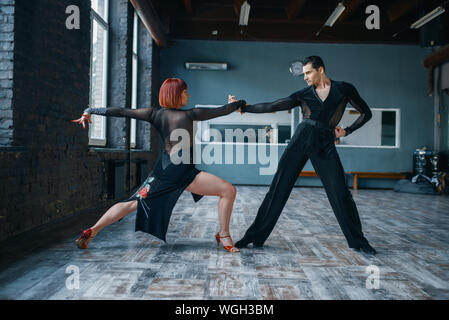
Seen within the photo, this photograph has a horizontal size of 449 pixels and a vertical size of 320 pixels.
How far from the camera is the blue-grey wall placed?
31.7 feet

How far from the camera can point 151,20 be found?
7379 millimetres

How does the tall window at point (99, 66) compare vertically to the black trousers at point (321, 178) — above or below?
above

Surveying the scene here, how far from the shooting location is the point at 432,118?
31.8 feet

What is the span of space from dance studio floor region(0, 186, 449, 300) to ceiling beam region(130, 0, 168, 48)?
13.7 ft

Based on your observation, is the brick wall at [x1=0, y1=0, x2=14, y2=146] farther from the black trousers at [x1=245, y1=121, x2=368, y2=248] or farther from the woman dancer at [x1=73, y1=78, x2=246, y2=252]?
the black trousers at [x1=245, y1=121, x2=368, y2=248]

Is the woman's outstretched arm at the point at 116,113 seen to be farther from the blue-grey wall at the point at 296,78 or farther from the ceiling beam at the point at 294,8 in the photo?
the blue-grey wall at the point at 296,78

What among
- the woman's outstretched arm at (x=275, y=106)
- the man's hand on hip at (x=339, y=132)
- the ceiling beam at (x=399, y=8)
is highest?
the ceiling beam at (x=399, y=8)

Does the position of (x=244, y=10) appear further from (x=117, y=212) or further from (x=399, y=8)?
(x=117, y=212)

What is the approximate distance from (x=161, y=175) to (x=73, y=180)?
188 cm

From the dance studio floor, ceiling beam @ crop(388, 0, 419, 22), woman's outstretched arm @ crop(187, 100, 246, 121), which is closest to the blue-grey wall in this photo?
ceiling beam @ crop(388, 0, 419, 22)

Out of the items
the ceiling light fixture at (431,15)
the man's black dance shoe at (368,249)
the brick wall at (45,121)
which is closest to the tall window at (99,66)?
the brick wall at (45,121)

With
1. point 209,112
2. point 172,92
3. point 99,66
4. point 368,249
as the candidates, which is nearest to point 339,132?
point 368,249

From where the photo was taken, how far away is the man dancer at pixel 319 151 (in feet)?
9.58

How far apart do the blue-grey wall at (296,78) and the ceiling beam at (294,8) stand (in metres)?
0.92
